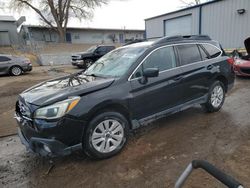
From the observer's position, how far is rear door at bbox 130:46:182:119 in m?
3.46

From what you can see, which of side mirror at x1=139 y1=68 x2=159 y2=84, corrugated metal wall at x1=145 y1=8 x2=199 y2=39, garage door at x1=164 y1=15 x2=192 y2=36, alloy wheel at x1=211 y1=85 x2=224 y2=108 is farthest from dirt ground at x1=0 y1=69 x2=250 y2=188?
garage door at x1=164 y1=15 x2=192 y2=36

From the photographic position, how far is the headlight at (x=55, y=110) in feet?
9.11

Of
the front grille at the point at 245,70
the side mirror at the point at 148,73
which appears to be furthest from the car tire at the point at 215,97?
the front grille at the point at 245,70

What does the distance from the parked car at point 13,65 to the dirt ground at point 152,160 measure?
10.9 metres

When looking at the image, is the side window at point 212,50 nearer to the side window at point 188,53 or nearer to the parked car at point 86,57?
the side window at point 188,53

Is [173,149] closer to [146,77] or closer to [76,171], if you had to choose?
[146,77]

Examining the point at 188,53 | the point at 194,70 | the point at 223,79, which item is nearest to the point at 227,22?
the point at 223,79

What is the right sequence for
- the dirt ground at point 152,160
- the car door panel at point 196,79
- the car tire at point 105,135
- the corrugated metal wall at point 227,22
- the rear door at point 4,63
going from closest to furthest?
the dirt ground at point 152,160, the car tire at point 105,135, the car door panel at point 196,79, the corrugated metal wall at point 227,22, the rear door at point 4,63

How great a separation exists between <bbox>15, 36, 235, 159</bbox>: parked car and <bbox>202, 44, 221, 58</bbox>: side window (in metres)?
0.03

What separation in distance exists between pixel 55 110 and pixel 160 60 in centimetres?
207

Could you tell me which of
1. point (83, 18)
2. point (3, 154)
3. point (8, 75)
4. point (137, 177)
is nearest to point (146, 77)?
→ point (137, 177)

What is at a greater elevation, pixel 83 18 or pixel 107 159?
pixel 83 18

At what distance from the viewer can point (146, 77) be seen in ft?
11.5

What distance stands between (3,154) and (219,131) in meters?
3.81
